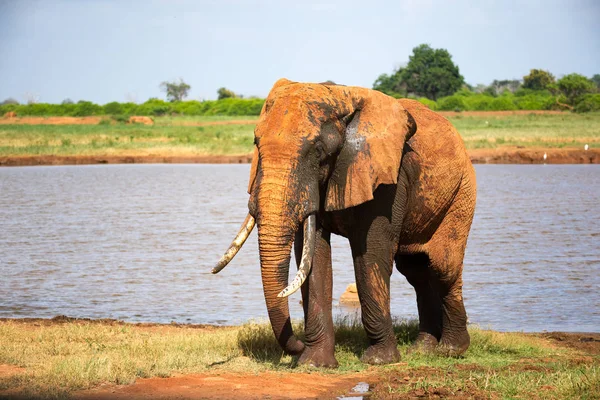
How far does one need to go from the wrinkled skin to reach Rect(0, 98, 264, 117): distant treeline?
7989cm

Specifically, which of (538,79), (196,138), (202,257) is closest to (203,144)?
(196,138)

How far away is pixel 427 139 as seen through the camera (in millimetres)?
9141

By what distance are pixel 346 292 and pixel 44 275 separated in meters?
5.17

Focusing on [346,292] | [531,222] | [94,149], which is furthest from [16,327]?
[94,149]

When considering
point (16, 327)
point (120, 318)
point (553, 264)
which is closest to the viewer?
point (16, 327)

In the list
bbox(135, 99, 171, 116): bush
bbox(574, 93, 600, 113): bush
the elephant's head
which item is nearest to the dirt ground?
the elephant's head

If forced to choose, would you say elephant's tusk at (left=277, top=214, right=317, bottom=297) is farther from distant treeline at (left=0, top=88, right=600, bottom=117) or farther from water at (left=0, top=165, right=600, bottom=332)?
distant treeline at (left=0, top=88, right=600, bottom=117)

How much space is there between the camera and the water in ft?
43.9

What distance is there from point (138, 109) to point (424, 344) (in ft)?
286

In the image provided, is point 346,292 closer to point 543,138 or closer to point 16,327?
point 16,327

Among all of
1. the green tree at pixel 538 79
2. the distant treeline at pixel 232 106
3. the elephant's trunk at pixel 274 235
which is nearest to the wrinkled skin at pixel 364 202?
the elephant's trunk at pixel 274 235

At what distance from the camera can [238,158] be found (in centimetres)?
4769

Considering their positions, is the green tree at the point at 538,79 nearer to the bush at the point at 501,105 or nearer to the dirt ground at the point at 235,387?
the bush at the point at 501,105

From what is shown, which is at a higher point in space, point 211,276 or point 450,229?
point 450,229
